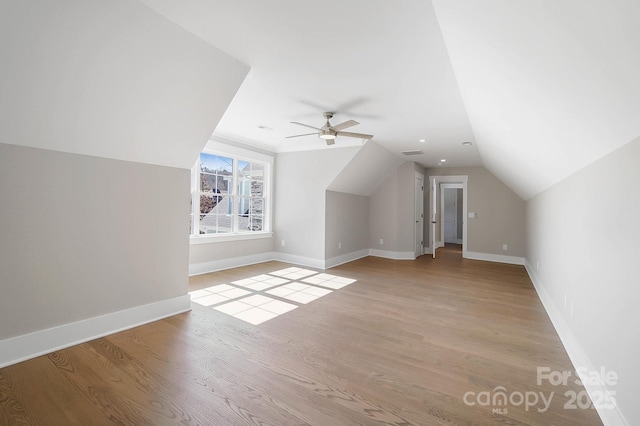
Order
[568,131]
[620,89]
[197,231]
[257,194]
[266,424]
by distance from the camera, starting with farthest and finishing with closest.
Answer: [257,194]
[197,231]
[568,131]
[266,424]
[620,89]

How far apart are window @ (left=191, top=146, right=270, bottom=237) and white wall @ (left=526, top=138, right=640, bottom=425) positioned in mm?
5025

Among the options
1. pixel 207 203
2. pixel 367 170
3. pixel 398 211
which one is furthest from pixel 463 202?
pixel 207 203

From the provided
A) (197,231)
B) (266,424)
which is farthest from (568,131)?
(197,231)

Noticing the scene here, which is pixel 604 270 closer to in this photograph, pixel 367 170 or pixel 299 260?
pixel 367 170

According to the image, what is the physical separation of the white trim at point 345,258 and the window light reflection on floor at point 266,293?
634mm

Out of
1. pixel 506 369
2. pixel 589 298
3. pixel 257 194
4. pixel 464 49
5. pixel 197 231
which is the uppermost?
pixel 464 49

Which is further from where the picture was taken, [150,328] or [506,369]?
[150,328]

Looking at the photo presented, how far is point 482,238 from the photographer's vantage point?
6.98 m

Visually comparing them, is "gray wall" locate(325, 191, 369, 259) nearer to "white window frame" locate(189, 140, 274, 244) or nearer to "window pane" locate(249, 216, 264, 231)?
"white window frame" locate(189, 140, 274, 244)

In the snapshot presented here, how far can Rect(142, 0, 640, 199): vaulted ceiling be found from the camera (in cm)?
112

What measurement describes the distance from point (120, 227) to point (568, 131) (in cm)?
381

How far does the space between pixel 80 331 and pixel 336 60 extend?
10.8 ft

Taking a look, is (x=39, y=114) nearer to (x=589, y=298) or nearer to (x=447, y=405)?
(x=447, y=405)

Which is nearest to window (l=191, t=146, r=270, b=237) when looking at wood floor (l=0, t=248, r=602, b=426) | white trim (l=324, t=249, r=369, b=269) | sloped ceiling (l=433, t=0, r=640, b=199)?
white trim (l=324, t=249, r=369, b=269)
